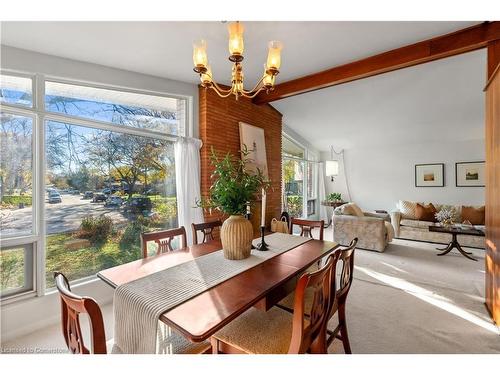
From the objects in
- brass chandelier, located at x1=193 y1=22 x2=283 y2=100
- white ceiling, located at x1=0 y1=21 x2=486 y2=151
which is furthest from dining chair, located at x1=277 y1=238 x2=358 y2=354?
white ceiling, located at x1=0 y1=21 x2=486 y2=151

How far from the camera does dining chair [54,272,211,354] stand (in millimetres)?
784

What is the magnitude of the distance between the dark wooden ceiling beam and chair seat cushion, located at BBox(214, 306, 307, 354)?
286 centimetres

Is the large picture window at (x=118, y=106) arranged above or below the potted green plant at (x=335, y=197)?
above

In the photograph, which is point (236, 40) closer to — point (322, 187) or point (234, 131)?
point (234, 131)

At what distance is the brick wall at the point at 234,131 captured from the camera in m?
3.23

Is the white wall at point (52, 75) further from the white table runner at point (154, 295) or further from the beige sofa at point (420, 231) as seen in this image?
the beige sofa at point (420, 231)

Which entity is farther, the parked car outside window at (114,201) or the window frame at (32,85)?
the parked car outside window at (114,201)

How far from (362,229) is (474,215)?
8.50 feet

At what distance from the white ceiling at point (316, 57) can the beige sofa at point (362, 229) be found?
2096 mm

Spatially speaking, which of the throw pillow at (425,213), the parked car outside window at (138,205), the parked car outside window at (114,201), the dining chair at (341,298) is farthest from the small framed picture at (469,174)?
the parked car outside window at (114,201)
